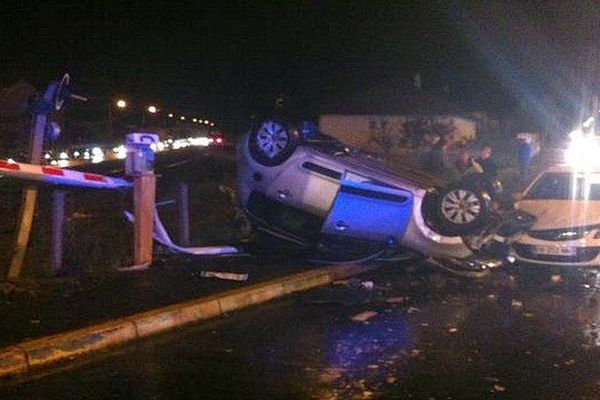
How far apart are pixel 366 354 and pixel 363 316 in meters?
1.63

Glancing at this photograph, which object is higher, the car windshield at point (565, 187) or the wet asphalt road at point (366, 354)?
the car windshield at point (565, 187)

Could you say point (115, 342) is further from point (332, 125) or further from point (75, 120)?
point (332, 125)

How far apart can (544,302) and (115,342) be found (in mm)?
5320

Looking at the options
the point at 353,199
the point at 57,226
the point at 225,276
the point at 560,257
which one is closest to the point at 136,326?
the point at 57,226

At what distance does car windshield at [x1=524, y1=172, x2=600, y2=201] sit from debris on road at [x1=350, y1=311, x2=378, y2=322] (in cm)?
498

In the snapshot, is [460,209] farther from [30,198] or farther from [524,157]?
[524,157]

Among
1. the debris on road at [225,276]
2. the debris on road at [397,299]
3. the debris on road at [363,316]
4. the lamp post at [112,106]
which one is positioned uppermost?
the lamp post at [112,106]

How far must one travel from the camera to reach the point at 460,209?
10.9m

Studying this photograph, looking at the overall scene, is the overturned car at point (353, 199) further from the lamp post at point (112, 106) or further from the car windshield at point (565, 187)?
the lamp post at point (112, 106)

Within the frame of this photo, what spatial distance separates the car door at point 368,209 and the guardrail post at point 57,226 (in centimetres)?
374

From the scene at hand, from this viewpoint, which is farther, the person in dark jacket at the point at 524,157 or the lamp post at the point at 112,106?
the lamp post at the point at 112,106

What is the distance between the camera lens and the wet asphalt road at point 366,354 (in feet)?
19.0

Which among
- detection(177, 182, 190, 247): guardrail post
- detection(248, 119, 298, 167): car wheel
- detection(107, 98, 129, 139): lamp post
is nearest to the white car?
detection(248, 119, 298, 167): car wheel

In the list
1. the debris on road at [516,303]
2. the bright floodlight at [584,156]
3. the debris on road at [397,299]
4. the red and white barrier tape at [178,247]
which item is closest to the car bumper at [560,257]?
the debris on road at [516,303]
